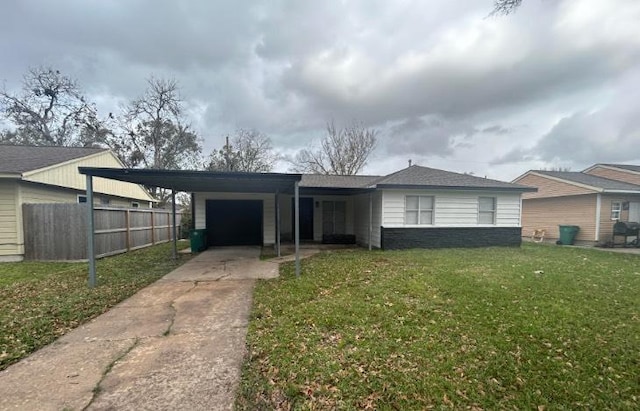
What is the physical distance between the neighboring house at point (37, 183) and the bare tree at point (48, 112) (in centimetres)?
1161

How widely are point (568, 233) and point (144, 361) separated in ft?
58.4

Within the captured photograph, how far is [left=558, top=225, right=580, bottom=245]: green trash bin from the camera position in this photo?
14.1m

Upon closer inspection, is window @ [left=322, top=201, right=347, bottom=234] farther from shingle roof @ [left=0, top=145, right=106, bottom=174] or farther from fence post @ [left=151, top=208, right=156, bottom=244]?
shingle roof @ [left=0, top=145, right=106, bottom=174]

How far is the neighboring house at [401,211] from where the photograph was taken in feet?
35.9

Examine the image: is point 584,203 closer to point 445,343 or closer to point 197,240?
point 445,343

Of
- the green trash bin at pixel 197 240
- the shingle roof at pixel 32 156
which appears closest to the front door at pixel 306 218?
the green trash bin at pixel 197 240

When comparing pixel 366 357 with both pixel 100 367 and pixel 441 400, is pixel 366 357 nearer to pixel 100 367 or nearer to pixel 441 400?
pixel 441 400

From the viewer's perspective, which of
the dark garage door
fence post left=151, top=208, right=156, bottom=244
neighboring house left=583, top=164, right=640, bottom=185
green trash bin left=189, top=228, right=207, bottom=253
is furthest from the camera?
neighboring house left=583, top=164, right=640, bottom=185

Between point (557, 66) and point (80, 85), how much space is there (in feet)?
94.6

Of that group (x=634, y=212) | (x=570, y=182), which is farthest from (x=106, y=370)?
(x=634, y=212)

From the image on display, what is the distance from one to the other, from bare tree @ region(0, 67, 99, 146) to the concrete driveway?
956 inches

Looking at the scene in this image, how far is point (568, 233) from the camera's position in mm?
14086

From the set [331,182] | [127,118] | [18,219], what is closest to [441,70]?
[331,182]

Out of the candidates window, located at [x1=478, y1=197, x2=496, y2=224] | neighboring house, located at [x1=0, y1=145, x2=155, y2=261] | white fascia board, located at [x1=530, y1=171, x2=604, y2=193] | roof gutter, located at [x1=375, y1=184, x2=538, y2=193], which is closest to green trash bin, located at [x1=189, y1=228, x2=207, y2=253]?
neighboring house, located at [x1=0, y1=145, x2=155, y2=261]
